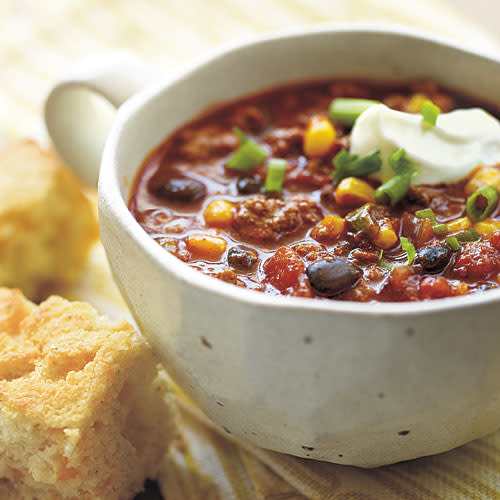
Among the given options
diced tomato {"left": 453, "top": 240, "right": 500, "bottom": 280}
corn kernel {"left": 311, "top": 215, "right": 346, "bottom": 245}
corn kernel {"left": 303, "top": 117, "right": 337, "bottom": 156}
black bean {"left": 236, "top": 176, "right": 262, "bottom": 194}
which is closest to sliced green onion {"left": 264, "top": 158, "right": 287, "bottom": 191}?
black bean {"left": 236, "top": 176, "right": 262, "bottom": 194}

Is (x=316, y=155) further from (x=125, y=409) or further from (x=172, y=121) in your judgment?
(x=125, y=409)

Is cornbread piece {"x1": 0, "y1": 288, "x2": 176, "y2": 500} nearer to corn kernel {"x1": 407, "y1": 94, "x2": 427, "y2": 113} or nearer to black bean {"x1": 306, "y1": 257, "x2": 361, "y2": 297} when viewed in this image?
black bean {"x1": 306, "y1": 257, "x2": 361, "y2": 297}

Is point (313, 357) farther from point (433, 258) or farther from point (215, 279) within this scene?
point (433, 258)

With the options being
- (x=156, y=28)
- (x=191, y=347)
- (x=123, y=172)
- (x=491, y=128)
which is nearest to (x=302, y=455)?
(x=191, y=347)

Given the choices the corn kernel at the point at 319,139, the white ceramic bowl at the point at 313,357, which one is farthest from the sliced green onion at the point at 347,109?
the white ceramic bowl at the point at 313,357

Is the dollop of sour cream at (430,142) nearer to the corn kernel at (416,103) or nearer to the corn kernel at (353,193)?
the corn kernel at (353,193)

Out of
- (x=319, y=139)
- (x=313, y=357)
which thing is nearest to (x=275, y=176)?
(x=319, y=139)
